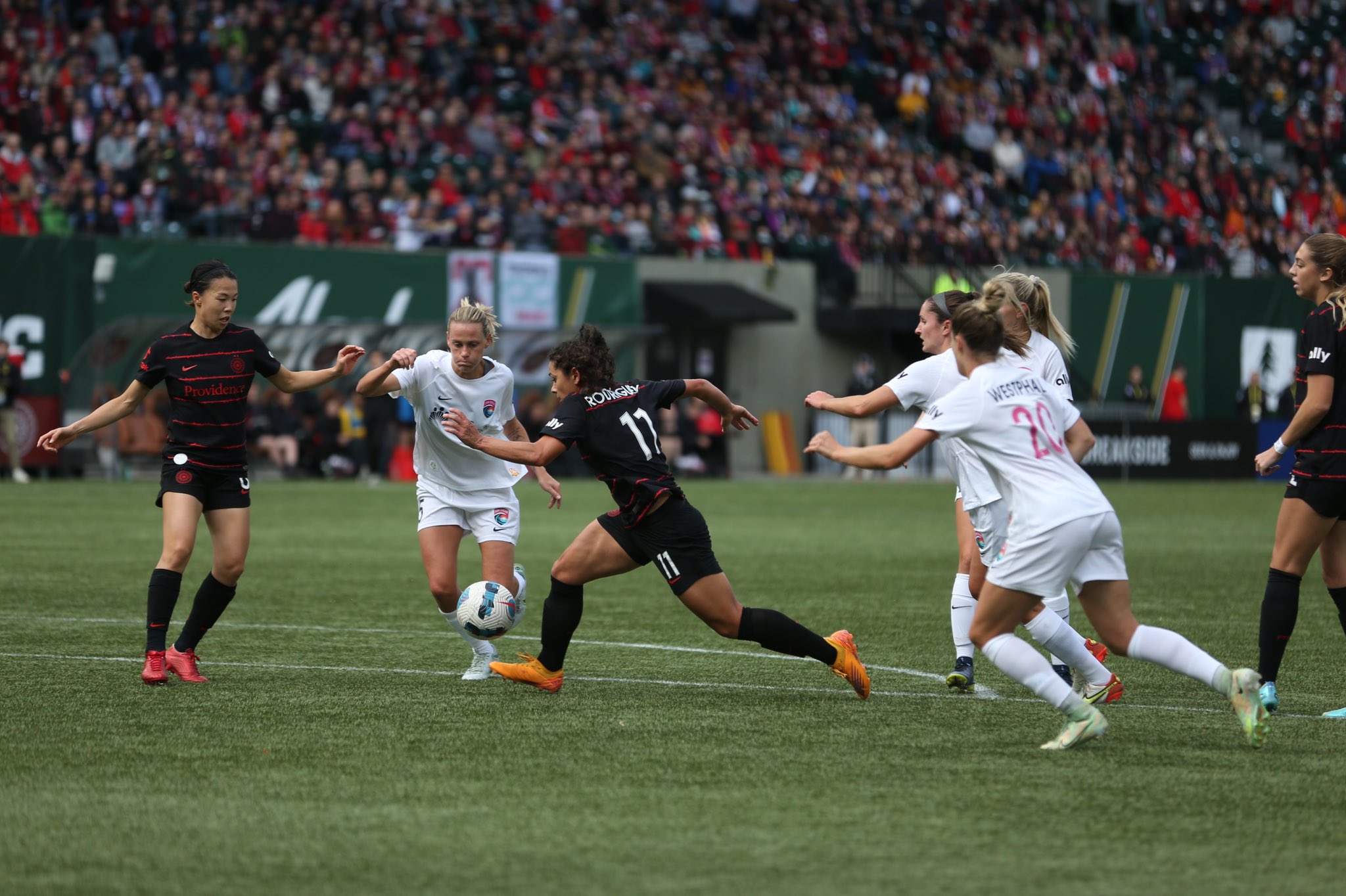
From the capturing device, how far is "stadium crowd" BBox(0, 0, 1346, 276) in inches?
1044

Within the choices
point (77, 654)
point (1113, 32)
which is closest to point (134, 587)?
point (77, 654)

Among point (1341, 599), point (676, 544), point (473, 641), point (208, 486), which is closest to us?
point (676, 544)

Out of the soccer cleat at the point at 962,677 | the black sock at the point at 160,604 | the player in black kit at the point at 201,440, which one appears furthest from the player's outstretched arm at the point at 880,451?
the black sock at the point at 160,604

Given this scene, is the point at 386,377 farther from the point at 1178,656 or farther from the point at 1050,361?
the point at 1178,656

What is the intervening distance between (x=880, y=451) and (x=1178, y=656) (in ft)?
4.47

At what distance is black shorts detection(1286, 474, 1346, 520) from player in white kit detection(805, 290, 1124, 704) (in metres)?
Result: 1.15

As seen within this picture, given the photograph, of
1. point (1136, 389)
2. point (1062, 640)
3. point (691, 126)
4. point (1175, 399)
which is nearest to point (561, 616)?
point (1062, 640)

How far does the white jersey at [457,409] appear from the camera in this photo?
8.40 m

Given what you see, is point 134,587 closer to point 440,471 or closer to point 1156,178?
point 440,471

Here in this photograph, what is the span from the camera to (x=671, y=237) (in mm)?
31547

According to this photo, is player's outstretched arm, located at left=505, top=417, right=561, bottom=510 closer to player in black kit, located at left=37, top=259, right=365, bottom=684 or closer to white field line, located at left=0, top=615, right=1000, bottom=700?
player in black kit, located at left=37, top=259, right=365, bottom=684

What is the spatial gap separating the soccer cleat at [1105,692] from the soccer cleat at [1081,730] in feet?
3.05

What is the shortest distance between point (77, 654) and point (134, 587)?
360cm

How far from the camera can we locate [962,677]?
8.03 m
